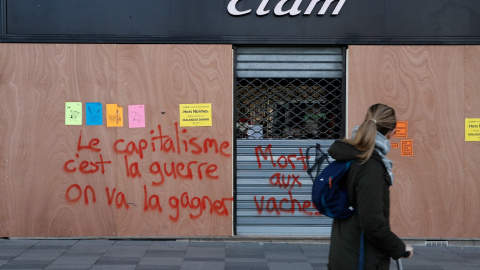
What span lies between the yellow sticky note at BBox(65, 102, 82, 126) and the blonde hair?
556cm

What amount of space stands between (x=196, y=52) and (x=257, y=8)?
107cm

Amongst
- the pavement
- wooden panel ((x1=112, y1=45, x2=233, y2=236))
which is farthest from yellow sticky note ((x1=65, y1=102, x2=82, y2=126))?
the pavement

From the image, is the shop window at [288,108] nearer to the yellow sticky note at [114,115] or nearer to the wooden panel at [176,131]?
the wooden panel at [176,131]

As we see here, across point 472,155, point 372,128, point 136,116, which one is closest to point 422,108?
point 472,155

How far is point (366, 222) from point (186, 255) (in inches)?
181

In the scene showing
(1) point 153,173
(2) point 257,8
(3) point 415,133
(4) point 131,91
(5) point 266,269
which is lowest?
(5) point 266,269

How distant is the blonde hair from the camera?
3545 mm

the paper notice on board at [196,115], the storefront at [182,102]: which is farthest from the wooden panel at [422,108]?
the paper notice on board at [196,115]

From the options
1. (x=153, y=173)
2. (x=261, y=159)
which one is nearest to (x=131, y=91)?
(x=153, y=173)

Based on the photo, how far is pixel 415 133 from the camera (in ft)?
27.6

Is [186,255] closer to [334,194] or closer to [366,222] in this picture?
[334,194]

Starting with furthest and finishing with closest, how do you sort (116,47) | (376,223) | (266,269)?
1. (116,47)
2. (266,269)
3. (376,223)

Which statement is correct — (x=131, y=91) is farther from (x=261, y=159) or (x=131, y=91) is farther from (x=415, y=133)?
(x=415, y=133)

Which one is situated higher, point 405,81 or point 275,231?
point 405,81
